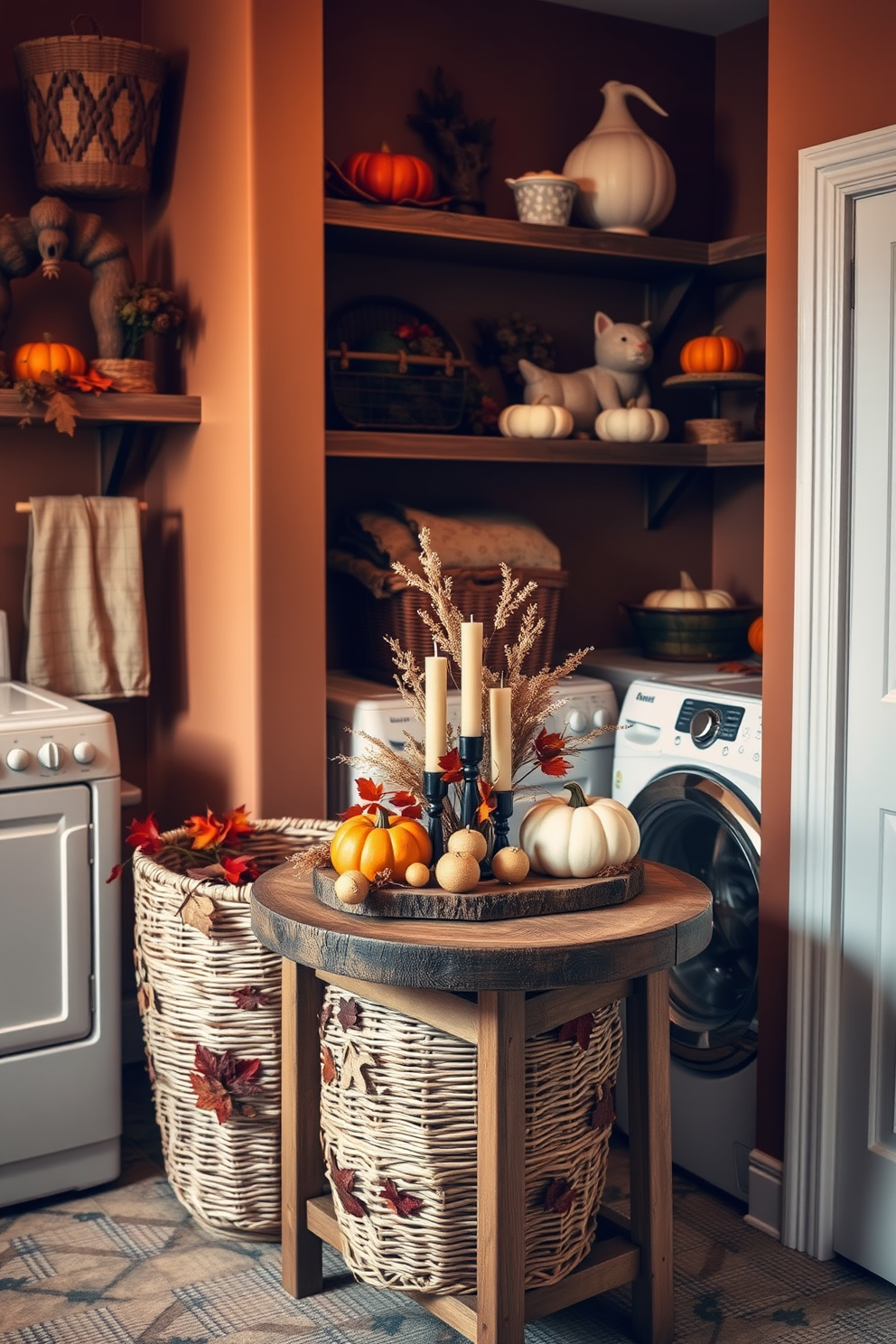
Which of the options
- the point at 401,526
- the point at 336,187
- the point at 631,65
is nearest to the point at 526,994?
the point at 401,526

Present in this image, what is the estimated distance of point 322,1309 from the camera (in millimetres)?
2369

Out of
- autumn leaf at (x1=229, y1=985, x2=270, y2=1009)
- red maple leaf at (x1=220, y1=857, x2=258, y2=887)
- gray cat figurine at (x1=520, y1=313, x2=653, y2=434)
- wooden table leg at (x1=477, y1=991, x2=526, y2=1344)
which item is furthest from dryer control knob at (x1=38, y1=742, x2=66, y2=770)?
gray cat figurine at (x1=520, y1=313, x2=653, y2=434)

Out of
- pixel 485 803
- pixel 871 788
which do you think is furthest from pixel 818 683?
pixel 485 803

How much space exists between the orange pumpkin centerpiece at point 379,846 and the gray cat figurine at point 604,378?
169 centimetres

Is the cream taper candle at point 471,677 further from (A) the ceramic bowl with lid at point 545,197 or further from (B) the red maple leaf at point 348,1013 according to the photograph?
(A) the ceramic bowl with lid at point 545,197

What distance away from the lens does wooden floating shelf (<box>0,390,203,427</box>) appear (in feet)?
9.53

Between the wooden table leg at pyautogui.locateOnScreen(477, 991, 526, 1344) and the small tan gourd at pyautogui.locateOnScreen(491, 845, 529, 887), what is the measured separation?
18 centimetres

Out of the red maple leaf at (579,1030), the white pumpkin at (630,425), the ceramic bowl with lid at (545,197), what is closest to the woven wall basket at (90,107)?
the ceramic bowl with lid at (545,197)

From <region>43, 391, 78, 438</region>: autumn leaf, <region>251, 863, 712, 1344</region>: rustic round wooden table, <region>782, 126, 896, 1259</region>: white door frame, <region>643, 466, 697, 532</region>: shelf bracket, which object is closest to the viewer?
<region>251, 863, 712, 1344</region>: rustic round wooden table

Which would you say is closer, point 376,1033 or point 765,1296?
point 376,1033

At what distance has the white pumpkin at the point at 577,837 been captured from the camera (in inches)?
80.7

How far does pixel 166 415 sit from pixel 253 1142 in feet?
5.07

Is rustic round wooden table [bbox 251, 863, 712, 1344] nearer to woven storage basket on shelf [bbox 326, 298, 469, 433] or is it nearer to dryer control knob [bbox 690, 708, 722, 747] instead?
dryer control knob [bbox 690, 708, 722, 747]

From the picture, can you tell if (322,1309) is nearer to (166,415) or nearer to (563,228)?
(166,415)
